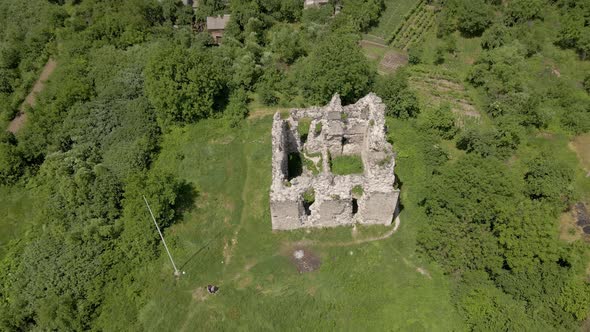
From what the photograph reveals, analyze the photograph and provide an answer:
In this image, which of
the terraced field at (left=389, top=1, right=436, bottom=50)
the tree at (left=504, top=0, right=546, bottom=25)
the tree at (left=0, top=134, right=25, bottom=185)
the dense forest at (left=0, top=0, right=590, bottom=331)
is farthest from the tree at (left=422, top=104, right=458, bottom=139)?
the tree at (left=0, top=134, right=25, bottom=185)

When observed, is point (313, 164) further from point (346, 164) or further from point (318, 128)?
point (318, 128)

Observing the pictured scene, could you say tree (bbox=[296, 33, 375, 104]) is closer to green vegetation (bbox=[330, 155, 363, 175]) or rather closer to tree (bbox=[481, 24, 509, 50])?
green vegetation (bbox=[330, 155, 363, 175])

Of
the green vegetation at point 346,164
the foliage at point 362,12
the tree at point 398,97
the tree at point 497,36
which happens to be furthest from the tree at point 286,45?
the tree at point 497,36

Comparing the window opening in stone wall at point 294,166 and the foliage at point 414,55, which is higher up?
the foliage at point 414,55

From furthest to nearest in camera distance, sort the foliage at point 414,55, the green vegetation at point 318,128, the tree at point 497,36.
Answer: the tree at point 497,36, the foliage at point 414,55, the green vegetation at point 318,128

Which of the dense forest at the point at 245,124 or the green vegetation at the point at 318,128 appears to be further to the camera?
the green vegetation at the point at 318,128

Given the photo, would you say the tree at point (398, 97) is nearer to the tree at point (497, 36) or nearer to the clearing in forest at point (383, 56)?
the clearing in forest at point (383, 56)

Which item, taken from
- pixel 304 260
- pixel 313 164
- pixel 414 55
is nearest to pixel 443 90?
pixel 414 55

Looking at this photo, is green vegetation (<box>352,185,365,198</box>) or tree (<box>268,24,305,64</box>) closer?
green vegetation (<box>352,185,365,198</box>)
